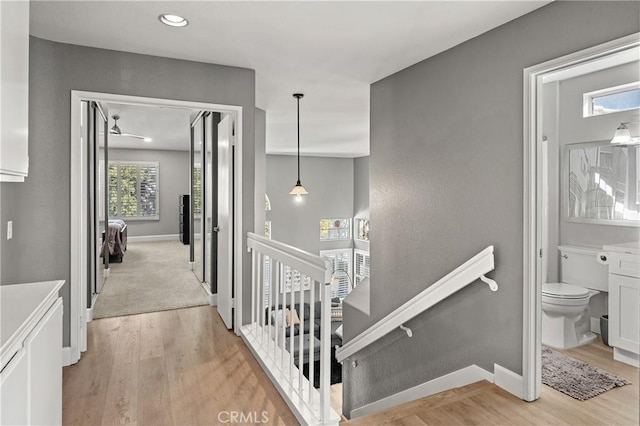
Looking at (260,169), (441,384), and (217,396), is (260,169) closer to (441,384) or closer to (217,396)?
(217,396)

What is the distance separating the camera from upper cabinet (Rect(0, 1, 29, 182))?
1.45 meters

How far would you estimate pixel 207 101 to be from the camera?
10.5ft

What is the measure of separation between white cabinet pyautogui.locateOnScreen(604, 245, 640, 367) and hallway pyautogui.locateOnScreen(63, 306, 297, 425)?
2590 mm

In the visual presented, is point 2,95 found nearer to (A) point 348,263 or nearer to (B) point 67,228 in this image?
(B) point 67,228

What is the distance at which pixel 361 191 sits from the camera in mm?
11070

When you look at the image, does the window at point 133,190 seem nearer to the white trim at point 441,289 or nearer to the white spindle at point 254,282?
the white spindle at point 254,282

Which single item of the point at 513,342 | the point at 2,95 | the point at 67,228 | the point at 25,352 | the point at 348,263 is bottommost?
the point at 348,263

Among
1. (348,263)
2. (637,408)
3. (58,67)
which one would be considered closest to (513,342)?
(637,408)

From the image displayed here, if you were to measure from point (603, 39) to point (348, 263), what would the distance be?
995cm

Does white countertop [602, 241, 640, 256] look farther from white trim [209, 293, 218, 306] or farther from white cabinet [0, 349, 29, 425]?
white cabinet [0, 349, 29, 425]

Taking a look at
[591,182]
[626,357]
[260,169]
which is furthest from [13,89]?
[591,182]

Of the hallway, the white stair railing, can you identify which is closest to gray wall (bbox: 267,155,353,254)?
the hallway

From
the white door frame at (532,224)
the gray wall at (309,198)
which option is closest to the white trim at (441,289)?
the white door frame at (532,224)

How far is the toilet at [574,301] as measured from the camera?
10.9ft
